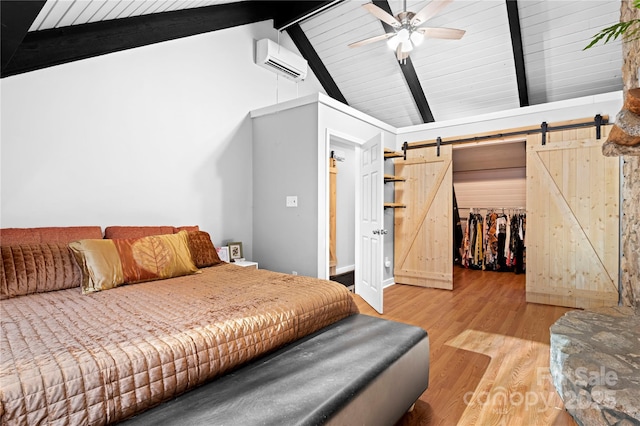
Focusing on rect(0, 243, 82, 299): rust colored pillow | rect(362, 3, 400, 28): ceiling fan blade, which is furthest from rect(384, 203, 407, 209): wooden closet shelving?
rect(0, 243, 82, 299): rust colored pillow

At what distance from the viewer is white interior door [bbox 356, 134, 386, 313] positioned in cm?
360

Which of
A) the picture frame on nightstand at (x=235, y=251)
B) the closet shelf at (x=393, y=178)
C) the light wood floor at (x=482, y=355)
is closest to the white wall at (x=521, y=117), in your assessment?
the closet shelf at (x=393, y=178)

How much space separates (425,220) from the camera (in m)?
4.82

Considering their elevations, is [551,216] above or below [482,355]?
above

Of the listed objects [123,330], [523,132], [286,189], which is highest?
[523,132]

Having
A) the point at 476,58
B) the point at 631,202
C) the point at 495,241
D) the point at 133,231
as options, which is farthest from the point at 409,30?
the point at 495,241

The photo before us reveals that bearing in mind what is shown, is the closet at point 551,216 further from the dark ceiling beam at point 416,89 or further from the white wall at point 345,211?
the white wall at point 345,211

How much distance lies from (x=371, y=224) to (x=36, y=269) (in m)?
2.95

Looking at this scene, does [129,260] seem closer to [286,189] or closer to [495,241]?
[286,189]

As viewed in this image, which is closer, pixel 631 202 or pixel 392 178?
pixel 631 202

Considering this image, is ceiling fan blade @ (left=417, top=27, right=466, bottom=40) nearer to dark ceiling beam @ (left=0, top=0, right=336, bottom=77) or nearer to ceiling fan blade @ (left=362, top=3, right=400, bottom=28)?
ceiling fan blade @ (left=362, top=3, right=400, bottom=28)

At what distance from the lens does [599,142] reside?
369cm

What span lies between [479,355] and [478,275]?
11.3ft

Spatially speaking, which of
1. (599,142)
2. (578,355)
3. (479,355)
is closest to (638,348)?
(578,355)
